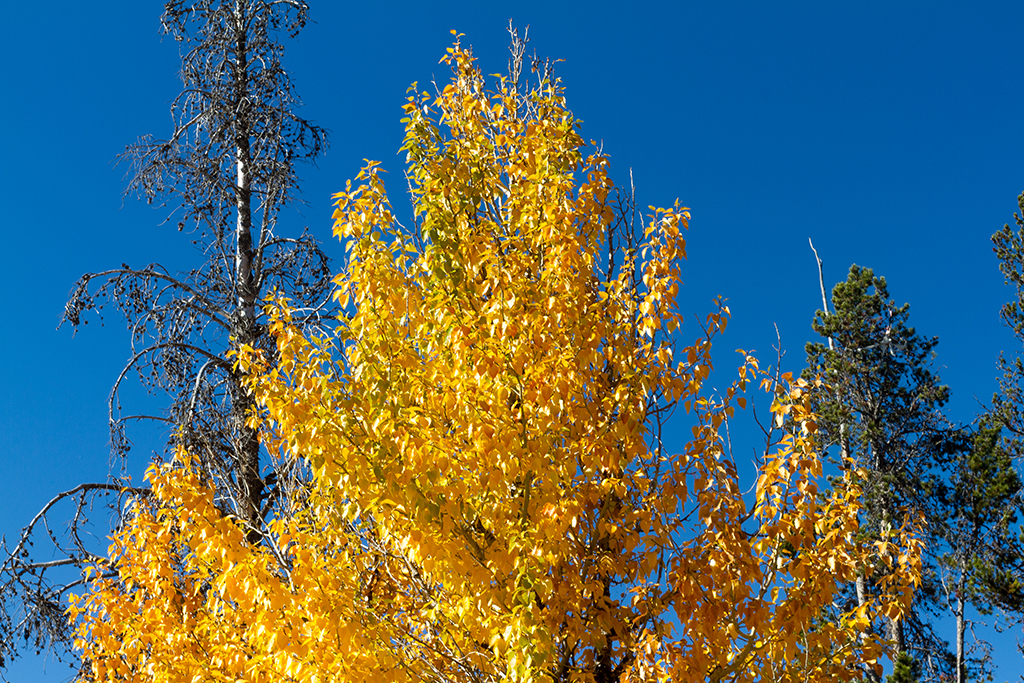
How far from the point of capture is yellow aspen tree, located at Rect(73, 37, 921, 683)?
4438 millimetres

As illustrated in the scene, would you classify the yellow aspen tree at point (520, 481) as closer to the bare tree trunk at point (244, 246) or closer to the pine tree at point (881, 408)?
the bare tree trunk at point (244, 246)

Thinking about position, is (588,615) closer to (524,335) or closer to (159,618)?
(524,335)

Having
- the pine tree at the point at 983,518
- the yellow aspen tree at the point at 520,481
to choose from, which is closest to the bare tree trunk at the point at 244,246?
the yellow aspen tree at the point at 520,481

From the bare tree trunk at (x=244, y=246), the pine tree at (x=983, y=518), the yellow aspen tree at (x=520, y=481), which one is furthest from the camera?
the pine tree at (x=983, y=518)

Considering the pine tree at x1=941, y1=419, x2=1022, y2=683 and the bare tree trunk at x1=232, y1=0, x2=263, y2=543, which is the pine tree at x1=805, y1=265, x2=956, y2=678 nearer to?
the pine tree at x1=941, y1=419, x2=1022, y2=683

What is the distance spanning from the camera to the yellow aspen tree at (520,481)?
444cm

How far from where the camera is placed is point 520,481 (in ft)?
16.1

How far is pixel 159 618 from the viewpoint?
6.55 metres

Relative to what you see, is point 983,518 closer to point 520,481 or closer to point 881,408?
point 881,408

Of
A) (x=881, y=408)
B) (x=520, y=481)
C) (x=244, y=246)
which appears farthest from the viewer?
(x=881, y=408)

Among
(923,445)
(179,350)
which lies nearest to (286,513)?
(179,350)

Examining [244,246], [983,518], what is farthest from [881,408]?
[244,246]

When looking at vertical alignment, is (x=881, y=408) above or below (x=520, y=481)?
above

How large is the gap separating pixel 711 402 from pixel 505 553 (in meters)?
1.55
